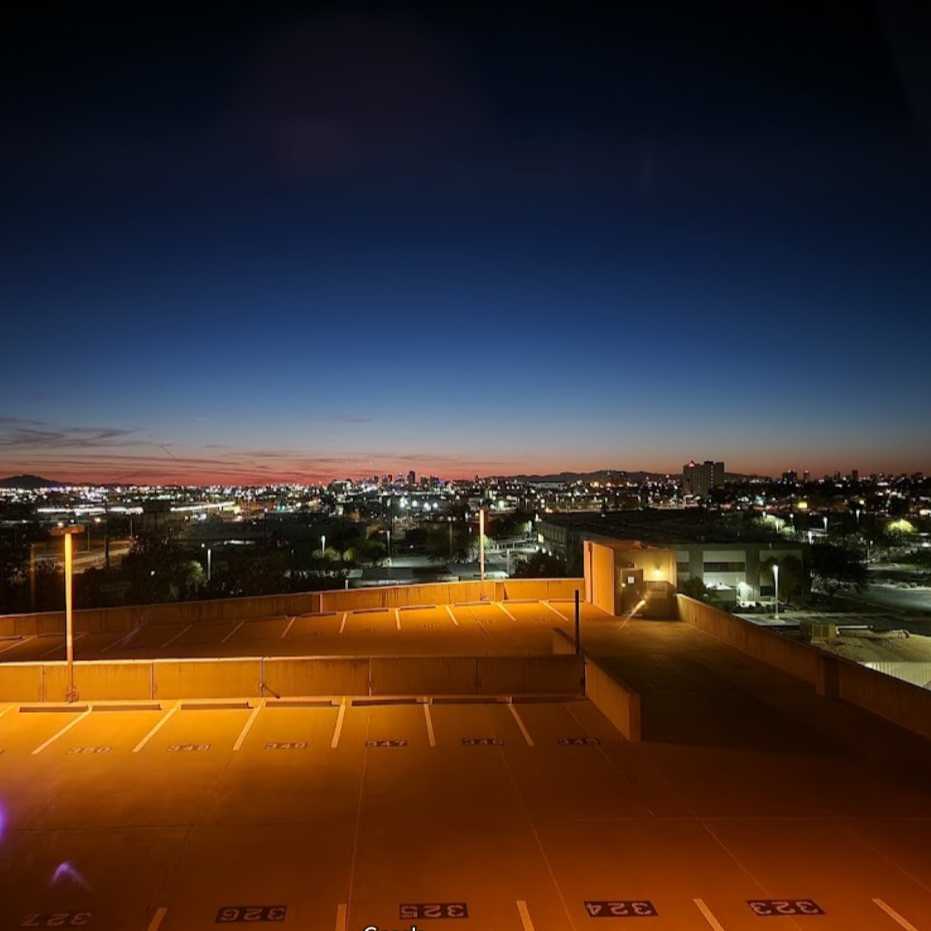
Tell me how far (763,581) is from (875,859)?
6551 cm

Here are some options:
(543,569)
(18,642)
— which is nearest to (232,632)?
(18,642)

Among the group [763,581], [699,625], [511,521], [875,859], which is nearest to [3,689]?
[875,859]

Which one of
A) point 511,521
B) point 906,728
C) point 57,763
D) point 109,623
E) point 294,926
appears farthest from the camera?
point 511,521

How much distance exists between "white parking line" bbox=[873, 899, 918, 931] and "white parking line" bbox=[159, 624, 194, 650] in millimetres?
20205

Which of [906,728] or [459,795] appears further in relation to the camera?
[906,728]

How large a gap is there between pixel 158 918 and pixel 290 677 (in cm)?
801

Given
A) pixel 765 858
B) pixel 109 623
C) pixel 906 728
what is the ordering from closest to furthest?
pixel 765 858 → pixel 906 728 → pixel 109 623

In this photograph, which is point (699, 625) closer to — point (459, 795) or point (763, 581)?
point (459, 795)

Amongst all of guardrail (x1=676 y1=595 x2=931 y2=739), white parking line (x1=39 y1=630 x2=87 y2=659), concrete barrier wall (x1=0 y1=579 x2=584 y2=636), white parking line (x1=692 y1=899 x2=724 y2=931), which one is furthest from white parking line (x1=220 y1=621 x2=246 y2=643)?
white parking line (x1=692 y1=899 x2=724 y2=931)

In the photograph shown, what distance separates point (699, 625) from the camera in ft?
81.6

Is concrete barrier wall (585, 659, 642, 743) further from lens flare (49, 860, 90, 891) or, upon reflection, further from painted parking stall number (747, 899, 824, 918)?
lens flare (49, 860, 90, 891)

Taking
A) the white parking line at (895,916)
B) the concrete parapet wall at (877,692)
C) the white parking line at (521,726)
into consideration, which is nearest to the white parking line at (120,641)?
the white parking line at (521,726)

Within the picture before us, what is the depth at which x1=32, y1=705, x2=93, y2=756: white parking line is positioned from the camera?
13.3 m

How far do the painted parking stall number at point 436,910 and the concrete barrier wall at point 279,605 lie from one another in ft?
70.4
